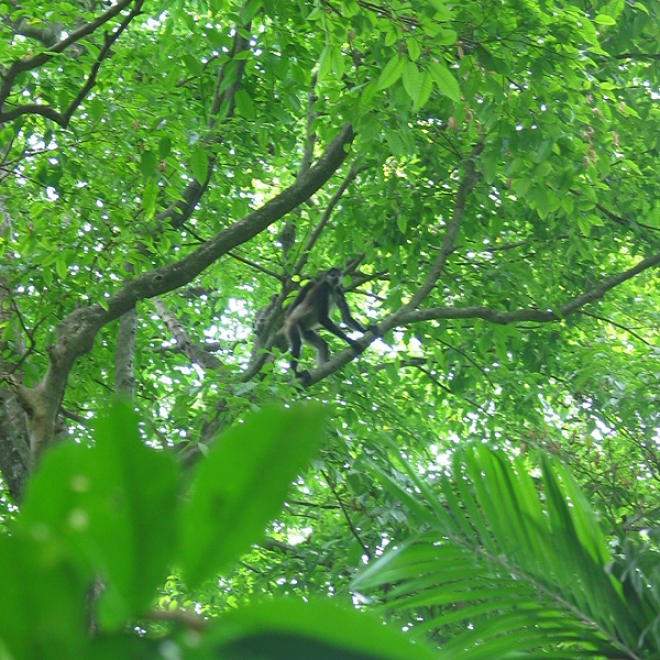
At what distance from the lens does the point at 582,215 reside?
6.56 meters

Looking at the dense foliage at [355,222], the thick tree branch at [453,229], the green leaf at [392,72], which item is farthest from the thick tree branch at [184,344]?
the green leaf at [392,72]

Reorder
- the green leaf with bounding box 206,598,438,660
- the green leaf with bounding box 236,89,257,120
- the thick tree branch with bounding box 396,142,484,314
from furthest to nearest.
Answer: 1. the thick tree branch with bounding box 396,142,484,314
2. the green leaf with bounding box 236,89,257,120
3. the green leaf with bounding box 206,598,438,660

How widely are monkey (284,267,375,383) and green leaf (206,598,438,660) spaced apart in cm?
838

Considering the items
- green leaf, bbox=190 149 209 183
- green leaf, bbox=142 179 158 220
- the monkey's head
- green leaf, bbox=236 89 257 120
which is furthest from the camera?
the monkey's head

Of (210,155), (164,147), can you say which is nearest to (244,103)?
(210,155)

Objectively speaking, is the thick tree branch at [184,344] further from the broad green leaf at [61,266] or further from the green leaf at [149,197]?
the green leaf at [149,197]

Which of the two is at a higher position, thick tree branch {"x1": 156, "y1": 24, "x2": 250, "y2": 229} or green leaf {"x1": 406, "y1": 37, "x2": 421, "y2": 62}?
thick tree branch {"x1": 156, "y1": 24, "x2": 250, "y2": 229}

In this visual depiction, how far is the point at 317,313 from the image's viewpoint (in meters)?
9.62

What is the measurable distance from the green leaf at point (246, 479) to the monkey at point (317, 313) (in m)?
8.35

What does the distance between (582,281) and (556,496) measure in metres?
7.03

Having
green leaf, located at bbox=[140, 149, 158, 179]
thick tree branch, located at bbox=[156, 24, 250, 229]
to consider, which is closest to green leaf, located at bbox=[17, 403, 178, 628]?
green leaf, located at bbox=[140, 149, 158, 179]

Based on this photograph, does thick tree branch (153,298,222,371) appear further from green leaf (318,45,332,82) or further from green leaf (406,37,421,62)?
green leaf (406,37,421,62)

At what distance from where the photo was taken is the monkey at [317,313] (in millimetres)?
9062

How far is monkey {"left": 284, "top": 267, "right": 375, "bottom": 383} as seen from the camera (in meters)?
9.06
